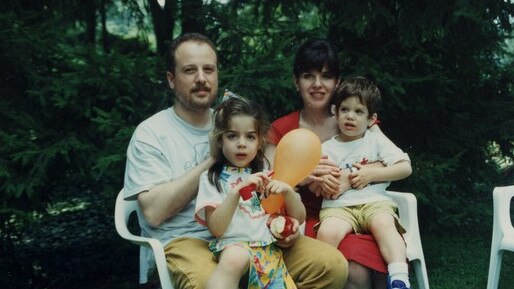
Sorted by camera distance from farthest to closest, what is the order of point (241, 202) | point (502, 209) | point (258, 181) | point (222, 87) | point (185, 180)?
point (222, 87)
point (502, 209)
point (185, 180)
point (241, 202)
point (258, 181)

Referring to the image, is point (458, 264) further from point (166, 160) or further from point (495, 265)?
point (166, 160)

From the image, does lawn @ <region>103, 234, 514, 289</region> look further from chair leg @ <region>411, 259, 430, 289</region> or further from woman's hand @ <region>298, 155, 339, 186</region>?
woman's hand @ <region>298, 155, 339, 186</region>

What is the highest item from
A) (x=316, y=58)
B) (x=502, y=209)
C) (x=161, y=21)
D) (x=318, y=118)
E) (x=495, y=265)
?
(x=161, y=21)

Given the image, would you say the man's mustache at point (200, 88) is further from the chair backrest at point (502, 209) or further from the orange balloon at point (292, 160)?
the chair backrest at point (502, 209)

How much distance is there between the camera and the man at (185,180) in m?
2.44

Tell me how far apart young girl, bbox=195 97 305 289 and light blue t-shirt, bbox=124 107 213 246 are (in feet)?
0.70

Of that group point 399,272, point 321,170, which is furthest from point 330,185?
point 399,272

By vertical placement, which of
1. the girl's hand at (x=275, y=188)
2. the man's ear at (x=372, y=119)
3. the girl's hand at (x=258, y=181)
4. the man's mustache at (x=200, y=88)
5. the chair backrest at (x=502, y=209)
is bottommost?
the chair backrest at (x=502, y=209)

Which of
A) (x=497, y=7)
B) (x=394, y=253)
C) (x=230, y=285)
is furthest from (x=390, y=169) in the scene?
(x=497, y=7)

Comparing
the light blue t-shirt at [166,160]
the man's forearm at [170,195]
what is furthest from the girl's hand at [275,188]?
the light blue t-shirt at [166,160]

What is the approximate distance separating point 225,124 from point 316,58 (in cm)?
68

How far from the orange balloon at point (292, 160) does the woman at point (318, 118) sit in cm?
25

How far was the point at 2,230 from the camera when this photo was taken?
3.86 metres

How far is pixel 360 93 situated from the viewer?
2717 mm
